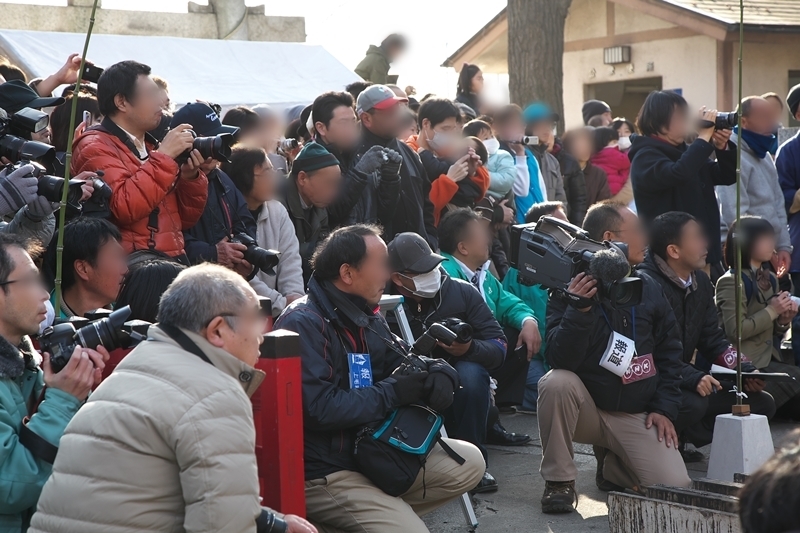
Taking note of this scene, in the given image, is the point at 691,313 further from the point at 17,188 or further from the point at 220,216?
the point at 17,188

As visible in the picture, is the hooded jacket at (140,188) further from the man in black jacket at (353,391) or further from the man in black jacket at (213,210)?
the man in black jacket at (353,391)

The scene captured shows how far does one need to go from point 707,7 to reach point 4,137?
1283 cm

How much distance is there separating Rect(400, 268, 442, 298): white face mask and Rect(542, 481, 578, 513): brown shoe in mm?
1106

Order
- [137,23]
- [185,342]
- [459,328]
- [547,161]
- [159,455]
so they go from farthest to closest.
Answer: [137,23] < [547,161] < [459,328] < [185,342] < [159,455]

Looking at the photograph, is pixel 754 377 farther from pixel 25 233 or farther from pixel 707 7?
pixel 707 7

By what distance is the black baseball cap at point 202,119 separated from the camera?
16.4 feet

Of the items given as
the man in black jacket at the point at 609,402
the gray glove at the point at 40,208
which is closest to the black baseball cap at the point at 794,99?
the man in black jacket at the point at 609,402

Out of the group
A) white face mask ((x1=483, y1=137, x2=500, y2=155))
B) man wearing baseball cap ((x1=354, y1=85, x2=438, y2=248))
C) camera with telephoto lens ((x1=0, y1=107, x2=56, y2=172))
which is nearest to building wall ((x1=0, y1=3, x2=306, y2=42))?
white face mask ((x1=483, y1=137, x2=500, y2=155))

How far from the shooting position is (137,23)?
1515 centimetres

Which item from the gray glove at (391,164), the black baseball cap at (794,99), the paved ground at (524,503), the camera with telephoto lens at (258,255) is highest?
the black baseball cap at (794,99)

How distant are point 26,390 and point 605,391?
2841 mm

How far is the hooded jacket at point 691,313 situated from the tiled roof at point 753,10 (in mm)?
9604

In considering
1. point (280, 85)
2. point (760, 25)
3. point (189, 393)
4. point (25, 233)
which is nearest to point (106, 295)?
point (25, 233)

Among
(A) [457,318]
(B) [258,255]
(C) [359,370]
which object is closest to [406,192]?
(A) [457,318]
